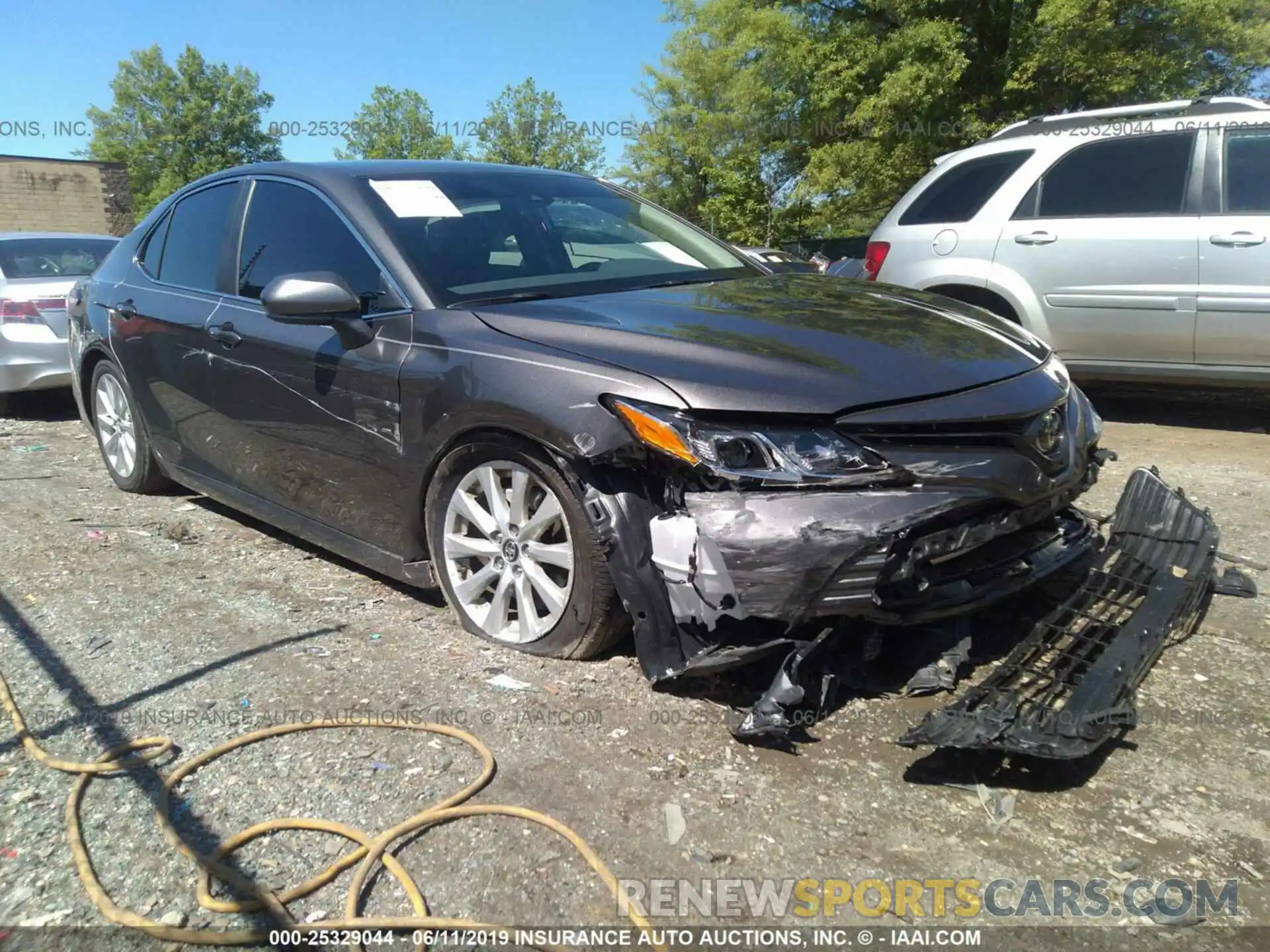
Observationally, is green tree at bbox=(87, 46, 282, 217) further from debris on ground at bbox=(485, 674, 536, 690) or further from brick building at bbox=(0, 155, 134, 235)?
debris on ground at bbox=(485, 674, 536, 690)

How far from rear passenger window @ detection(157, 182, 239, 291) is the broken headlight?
265cm

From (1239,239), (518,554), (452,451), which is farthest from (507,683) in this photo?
(1239,239)

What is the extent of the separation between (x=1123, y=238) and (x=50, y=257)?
321 inches

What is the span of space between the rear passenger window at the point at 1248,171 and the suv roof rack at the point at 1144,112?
0.69ft

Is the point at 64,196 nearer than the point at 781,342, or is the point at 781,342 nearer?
the point at 781,342

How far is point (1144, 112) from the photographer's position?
20.5ft

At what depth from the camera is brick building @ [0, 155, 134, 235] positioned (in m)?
32.5

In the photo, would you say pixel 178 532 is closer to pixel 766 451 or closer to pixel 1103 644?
pixel 766 451

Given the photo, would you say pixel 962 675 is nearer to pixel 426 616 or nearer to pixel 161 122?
pixel 426 616

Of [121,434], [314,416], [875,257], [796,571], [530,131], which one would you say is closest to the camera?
[796,571]

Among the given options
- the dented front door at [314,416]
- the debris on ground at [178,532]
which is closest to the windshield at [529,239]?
the dented front door at [314,416]

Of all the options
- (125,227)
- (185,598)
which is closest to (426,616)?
(185,598)

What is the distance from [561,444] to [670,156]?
119 ft

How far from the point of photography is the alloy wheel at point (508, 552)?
9.71 feet
